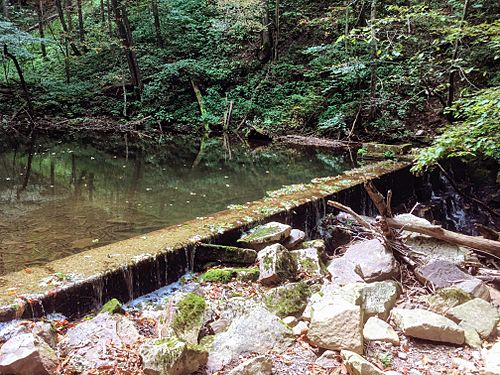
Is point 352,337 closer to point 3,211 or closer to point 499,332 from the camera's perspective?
point 499,332

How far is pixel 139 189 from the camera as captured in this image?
7.82 m

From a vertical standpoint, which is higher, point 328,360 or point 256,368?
point 256,368

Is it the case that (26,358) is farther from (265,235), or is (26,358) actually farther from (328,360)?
(265,235)

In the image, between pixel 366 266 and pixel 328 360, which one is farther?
pixel 366 266

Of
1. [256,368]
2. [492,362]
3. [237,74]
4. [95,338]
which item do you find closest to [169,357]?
[256,368]

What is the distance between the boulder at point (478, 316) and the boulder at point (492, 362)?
1.33ft

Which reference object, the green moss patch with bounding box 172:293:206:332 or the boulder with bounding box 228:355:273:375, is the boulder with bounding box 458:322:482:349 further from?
the green moss patch with bounding box 172:293:206:332

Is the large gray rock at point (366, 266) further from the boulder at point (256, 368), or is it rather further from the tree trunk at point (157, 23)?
the tree trunk at point (157, 23)

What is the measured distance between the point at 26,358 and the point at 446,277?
3.80m

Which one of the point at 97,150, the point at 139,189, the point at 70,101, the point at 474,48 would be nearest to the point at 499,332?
the point at 139,189

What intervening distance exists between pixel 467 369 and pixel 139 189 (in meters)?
6.47

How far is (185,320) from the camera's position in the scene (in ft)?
10.8

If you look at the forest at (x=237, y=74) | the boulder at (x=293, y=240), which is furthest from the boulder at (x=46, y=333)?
the forest at (x=237, y=74)

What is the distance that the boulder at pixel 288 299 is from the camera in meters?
3.61
